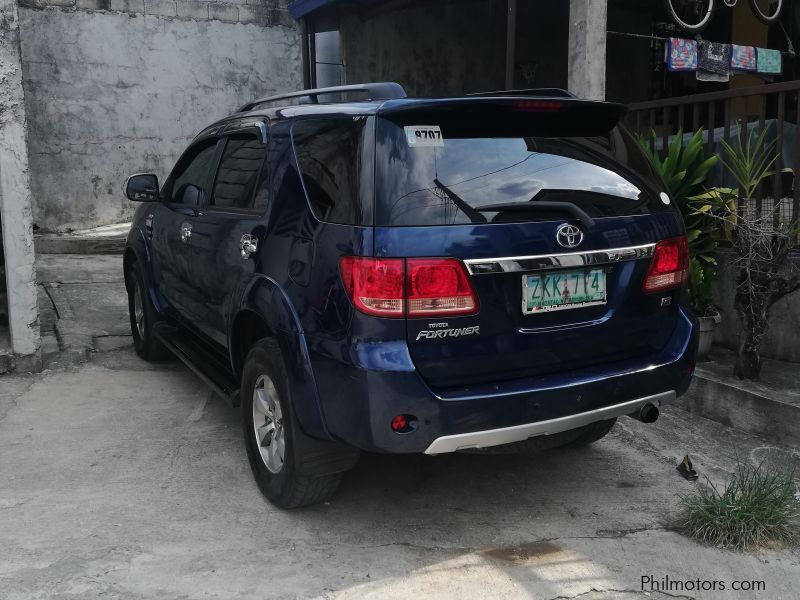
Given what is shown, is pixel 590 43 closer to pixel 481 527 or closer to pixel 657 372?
pixel 657 372

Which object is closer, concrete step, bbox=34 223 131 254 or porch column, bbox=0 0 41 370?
porch column, bbox=0 0 41 370

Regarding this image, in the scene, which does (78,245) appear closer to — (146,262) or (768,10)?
(146,262)

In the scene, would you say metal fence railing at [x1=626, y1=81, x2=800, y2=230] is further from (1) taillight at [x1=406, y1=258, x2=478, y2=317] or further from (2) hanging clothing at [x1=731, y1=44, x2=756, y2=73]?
(1) taillight at [x1=406, y1=258, x2=478, y2=317]

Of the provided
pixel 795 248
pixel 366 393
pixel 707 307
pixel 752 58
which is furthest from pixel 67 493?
pixel 752 58

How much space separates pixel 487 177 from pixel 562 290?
20.7 inches

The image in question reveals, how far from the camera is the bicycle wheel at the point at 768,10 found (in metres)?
8.06

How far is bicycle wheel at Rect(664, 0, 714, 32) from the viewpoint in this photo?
745 centimetres

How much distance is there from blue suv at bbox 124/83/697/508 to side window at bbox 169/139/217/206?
3.08 feet

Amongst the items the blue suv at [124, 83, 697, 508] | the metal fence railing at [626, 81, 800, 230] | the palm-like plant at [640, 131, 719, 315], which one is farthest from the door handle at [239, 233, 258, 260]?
the metal fence railing at [626, 81, 800, 230]

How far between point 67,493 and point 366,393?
1.80 metres

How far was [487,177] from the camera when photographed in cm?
305

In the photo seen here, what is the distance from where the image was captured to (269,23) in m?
11.4

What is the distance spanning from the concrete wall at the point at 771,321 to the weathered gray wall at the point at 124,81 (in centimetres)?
777

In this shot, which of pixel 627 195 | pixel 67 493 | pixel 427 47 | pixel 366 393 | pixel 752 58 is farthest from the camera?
pixel 427 47
